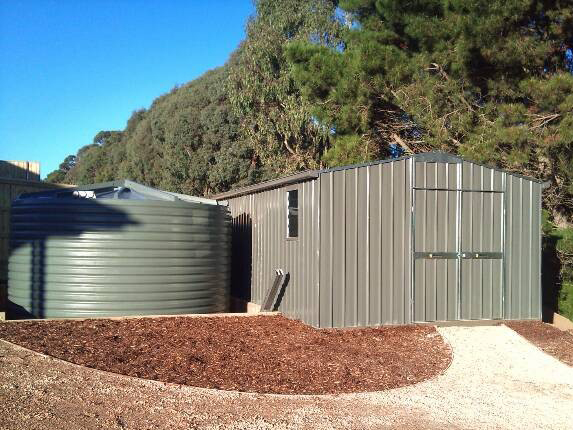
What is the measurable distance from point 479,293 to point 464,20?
21.7 feet

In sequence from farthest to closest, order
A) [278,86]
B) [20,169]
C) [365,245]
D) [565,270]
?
[278,86], [20,169], [565,270], [365,245]

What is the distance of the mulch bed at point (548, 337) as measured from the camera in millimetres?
9547

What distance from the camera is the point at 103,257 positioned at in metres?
10.6

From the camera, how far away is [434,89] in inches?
615

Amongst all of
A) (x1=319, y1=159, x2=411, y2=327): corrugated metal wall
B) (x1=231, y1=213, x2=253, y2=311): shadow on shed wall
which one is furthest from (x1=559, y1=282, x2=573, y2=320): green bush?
(x1=231, y1=213, x2=253, y2=311): shadow on shed wall

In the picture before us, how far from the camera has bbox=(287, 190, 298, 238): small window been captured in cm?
1153

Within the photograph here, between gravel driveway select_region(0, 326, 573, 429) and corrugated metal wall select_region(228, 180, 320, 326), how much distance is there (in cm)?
350

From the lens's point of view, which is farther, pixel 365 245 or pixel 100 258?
pixel 365 245

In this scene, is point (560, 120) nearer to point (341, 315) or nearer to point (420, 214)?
point (420, 214)

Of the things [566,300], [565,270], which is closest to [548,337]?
[566,300]

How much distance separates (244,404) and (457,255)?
6.52 m

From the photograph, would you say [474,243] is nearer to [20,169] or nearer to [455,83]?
[455,83]

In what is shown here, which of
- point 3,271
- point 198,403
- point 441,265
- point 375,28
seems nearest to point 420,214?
point 441,265

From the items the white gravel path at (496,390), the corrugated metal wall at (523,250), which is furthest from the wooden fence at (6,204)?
the corrugated metal wall at (523,250)
